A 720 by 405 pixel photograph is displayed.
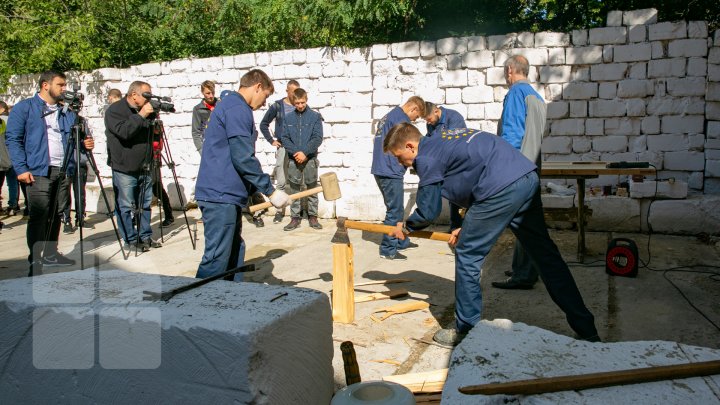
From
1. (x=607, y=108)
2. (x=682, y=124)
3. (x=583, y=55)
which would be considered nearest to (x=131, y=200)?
(x=583, y=55)

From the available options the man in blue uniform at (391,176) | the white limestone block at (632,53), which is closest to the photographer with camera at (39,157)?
the man in blue uniform at (391,176)

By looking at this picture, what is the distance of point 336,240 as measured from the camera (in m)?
4.48

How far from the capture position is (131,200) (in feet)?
22.6

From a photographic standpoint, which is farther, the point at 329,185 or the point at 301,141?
the point at 301,141

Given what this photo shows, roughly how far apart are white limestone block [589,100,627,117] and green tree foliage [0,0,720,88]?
2.49 meters

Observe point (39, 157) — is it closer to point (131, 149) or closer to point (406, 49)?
point (131, 149)

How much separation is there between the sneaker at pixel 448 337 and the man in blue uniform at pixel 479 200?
40 mm

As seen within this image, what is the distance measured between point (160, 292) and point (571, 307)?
8.34 feet

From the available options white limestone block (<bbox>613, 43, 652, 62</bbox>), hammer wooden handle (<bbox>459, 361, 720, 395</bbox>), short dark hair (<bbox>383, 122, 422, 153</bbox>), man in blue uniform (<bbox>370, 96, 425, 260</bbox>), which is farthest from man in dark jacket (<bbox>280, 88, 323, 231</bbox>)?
hammer wooden handle (<bbox>459, 361, 720, 395</bbox>)

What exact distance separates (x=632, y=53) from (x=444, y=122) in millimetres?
2551

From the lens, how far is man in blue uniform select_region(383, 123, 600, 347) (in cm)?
375

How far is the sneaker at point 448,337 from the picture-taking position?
13.1 feet

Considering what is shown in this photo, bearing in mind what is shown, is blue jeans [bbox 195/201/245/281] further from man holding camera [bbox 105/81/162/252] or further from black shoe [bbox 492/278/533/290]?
man holding camera [bbox 105/81/162/252]

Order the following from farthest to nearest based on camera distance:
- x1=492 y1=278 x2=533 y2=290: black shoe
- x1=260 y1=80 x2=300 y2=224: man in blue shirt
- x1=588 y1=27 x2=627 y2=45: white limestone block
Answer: x1=260 y1=80 x2=300 y2=224: man in blue shirt < x1=588 y1=27 x2=627 y2=45: white limestone block < x1=492 y1=278 x2=533 y2=290: black shoe
